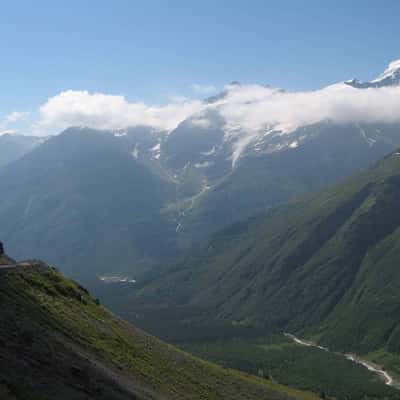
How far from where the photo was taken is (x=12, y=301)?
99500 millimetres

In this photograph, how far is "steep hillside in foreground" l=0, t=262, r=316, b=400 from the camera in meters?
75.4

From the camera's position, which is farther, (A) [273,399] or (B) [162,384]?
(A) [273,399]

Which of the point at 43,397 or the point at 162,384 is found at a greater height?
the point at 43,397

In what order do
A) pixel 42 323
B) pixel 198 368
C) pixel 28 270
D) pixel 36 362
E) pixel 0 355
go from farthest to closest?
pixel 198 368 → pixel 28 270 → pixel 42 323 → pixel 36 362 → pixel 0 355

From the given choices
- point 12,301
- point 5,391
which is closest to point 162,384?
point 12,301

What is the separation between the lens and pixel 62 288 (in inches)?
5094

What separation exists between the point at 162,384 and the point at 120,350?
10462 millimetres

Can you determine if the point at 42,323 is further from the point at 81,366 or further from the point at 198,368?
the point at 198,368

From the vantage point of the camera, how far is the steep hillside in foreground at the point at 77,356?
247 feet

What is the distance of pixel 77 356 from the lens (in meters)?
91.7

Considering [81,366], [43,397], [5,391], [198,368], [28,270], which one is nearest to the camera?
[5,391]

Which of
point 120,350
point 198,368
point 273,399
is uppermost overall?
point 120,350

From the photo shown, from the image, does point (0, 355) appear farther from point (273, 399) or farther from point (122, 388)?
point (273, 399)

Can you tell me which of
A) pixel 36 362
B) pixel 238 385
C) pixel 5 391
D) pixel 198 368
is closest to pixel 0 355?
pixel 36 362
